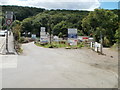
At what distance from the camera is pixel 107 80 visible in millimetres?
5250

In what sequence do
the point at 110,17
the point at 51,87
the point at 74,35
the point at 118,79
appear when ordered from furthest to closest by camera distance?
the point at 110,17
the point at 74,35
the point at 118,79
the point at 51,87

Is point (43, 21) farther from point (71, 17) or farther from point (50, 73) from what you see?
point (50, 73)

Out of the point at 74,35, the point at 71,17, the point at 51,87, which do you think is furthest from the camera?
the point at 71,17

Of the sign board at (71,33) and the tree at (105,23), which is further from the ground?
the tree at (105,23)

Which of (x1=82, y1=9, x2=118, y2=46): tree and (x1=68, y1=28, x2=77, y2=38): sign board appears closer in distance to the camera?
(x1=68, y1=28, x2=77, y2=38): sign board

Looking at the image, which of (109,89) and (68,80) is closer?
(109,89)

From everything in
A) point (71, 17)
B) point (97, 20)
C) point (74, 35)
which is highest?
point (71, 17)

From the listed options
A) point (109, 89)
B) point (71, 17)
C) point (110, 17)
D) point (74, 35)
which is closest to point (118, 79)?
point (109, 89)

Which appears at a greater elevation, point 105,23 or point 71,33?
point 105,23

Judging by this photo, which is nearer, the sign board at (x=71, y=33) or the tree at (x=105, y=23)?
the sign board at (x=71, y=33)

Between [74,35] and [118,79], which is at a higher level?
[74,35]

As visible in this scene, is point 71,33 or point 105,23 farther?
point 105,23

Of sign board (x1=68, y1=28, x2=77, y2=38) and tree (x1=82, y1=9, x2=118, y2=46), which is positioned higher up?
tree (x1=82, y1=9, x2=118, y2=46)

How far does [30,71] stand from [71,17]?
4453cm
